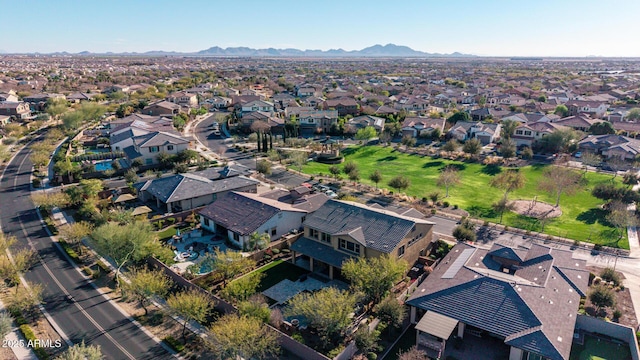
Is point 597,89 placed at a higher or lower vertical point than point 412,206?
higher

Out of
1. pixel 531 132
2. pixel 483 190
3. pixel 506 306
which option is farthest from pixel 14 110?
pixel 531 132

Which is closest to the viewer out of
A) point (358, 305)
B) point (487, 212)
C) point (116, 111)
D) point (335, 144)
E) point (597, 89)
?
point (358, 305)

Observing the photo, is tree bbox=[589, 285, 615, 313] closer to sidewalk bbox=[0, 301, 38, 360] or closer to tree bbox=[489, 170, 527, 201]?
tree bbox=[489, 170, 527, 201]

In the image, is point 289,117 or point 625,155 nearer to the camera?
point 625,155

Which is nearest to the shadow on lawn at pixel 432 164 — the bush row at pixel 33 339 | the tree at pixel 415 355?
the tree at pixel 415 355

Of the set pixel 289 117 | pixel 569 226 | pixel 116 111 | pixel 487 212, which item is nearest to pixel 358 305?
pixel 487 212

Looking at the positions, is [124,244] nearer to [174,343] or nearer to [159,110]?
[174,343]

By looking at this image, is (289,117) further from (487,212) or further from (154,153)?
(487,212)
